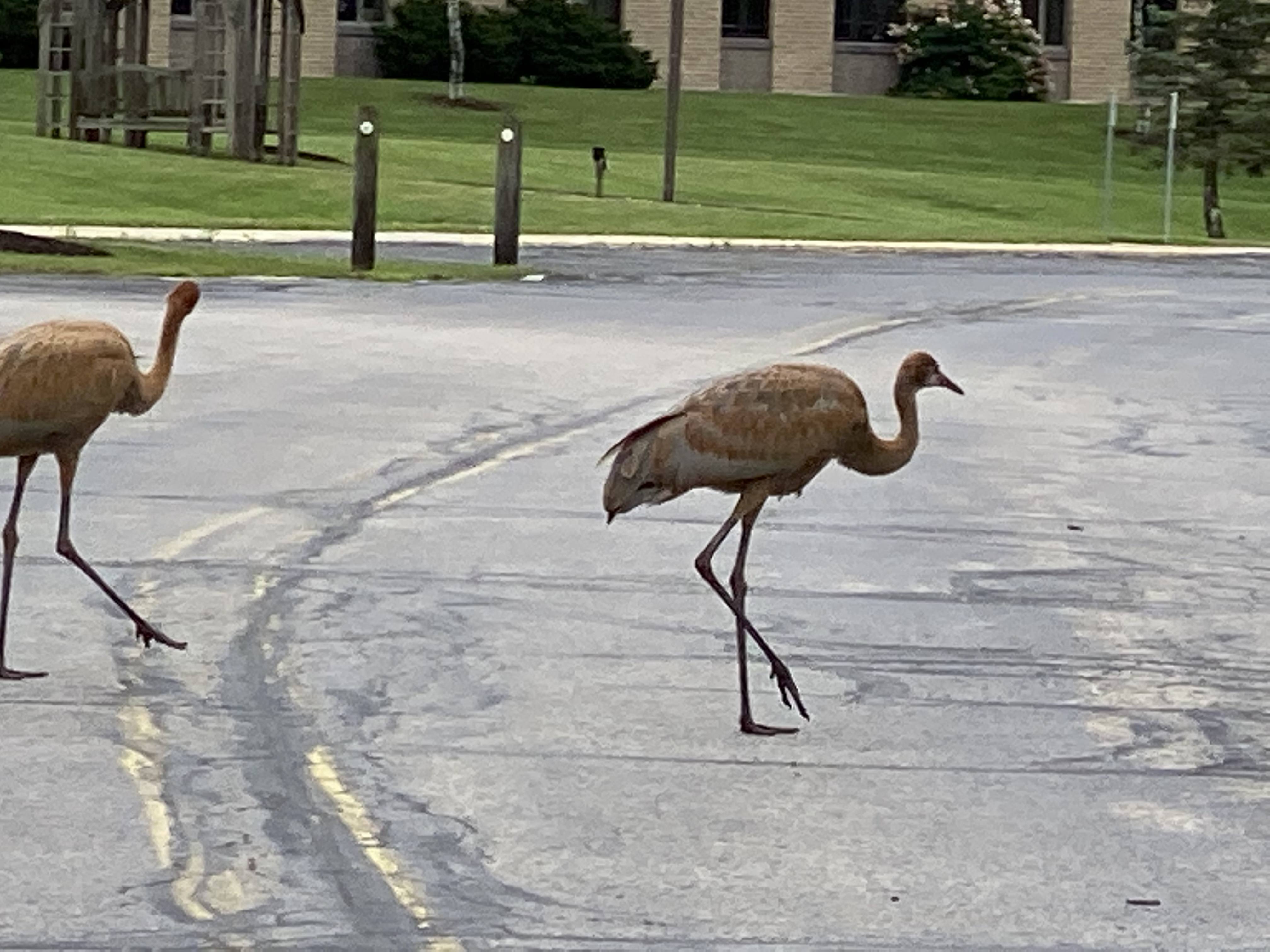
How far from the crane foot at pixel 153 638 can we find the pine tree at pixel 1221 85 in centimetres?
4179

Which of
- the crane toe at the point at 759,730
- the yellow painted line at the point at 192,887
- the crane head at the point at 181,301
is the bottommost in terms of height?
the yellow painted line at the point at 192,887

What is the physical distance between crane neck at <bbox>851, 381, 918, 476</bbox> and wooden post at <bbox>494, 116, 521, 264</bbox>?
19210mm

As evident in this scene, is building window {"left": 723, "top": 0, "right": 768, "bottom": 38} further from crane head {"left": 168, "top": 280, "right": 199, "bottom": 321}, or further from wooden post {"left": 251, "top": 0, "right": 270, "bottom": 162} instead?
crane head {"left": 168, "top": 280, "right": 199, "bottom": 321}

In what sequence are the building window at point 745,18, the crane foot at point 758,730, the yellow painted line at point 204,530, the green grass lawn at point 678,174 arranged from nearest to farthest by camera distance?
the crane foot at point 758,730 → the yellow painted line at point 204,530 → the green grass lawn at point 678,174 → the building window at point 745,18

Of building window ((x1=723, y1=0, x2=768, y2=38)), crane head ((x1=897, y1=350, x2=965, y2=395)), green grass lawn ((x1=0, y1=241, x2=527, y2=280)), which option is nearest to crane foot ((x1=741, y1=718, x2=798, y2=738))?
crane head ((x1=897, y1=350, x2=965, y2=395))

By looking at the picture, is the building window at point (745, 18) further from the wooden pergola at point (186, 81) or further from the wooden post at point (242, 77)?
the wooden post at point (242, 77)

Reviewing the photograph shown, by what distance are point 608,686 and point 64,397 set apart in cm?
186

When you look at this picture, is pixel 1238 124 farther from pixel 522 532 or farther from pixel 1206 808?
pixel 1206 808

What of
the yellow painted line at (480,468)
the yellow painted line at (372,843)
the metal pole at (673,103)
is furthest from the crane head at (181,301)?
the metal pole at (673,103)

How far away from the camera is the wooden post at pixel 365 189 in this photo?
27.6m

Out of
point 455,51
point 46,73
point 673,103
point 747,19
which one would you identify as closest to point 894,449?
point 673,103

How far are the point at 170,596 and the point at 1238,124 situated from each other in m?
42.1

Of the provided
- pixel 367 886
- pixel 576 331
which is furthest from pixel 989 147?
pixel 367 886

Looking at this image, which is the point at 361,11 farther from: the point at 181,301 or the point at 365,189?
the point at 181,301
